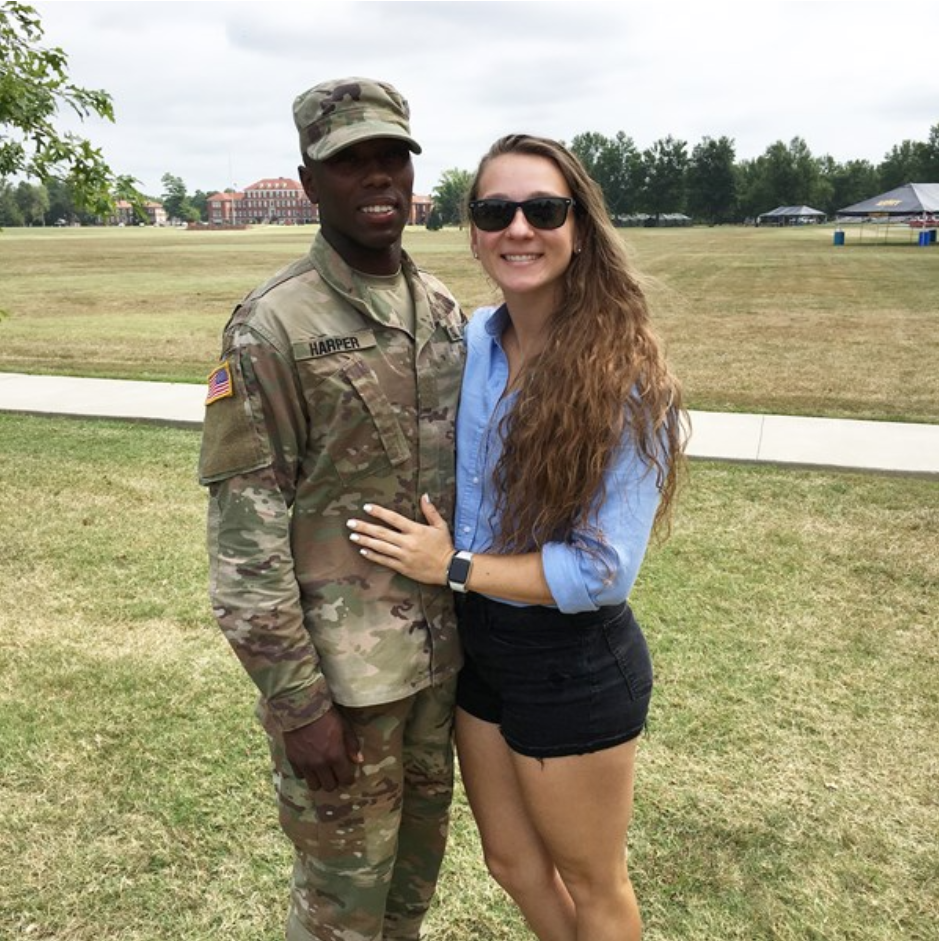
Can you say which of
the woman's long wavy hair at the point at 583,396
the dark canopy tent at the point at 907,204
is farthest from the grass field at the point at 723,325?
the dark canopy tent at the point at 907,204

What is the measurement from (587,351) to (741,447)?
5.56 meters

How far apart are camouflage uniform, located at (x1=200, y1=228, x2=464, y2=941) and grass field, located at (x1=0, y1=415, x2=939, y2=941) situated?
2.85 feet

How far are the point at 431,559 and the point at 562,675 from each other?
1.15ft

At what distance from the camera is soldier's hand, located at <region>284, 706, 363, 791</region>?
5.85 feet

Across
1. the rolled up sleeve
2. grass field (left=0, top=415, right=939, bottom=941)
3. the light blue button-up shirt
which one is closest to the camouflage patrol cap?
the light blue button-up shirt

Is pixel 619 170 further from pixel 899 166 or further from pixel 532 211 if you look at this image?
pixel 532 211

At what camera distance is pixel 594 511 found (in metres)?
1.78

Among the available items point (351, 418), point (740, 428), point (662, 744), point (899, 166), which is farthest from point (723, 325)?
point (899, 166)

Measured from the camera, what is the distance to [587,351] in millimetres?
1776

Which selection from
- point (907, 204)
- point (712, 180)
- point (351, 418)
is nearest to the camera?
point (351, 418)

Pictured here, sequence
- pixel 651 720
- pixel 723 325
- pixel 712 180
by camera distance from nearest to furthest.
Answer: pixel 651 720 < pixel 723 325 < pixel 712 180

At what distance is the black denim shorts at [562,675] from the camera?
187 cm

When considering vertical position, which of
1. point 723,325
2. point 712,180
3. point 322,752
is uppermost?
point 712,180

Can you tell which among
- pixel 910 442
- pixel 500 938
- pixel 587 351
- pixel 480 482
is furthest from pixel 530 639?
pixel 910 442
